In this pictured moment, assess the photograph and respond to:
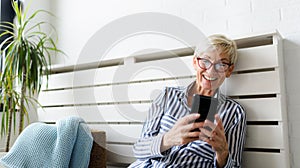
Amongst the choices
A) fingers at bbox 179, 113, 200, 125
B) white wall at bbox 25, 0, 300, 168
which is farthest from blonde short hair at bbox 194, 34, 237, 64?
fingers at bbox 179, 113, 200, 125

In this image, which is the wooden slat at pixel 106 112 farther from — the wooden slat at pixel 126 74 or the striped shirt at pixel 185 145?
the striped shirt at pixel 185 145

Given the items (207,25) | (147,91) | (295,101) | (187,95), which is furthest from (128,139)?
(295,101)

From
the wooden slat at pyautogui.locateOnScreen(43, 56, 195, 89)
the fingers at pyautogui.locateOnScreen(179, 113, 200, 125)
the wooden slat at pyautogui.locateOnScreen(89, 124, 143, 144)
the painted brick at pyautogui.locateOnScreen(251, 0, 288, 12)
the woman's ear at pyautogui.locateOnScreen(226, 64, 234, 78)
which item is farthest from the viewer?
the wooden slat at pyautogui.locateOnScreen(89, 124, 143, 144)

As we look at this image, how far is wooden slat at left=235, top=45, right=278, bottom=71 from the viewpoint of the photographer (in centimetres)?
123

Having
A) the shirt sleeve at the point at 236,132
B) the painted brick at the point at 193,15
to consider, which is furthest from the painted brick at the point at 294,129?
the painted brick at the point at 193,15

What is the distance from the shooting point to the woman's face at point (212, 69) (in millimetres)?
1233

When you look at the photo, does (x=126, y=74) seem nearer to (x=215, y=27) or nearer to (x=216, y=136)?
(x=215, y=27)

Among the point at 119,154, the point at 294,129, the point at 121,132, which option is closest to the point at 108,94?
the point at 121,132

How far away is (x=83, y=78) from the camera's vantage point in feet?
6.05

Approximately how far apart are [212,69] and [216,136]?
0.30 meters

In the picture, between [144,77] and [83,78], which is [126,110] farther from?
[83,78]

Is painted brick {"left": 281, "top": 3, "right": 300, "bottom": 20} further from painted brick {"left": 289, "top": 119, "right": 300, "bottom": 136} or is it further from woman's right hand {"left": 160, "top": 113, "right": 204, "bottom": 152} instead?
woman's right hand {"left": 160, "top": 113, "right": 204, "bottom": 152}

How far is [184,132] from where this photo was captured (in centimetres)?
107

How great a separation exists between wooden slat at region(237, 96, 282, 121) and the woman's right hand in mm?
327
